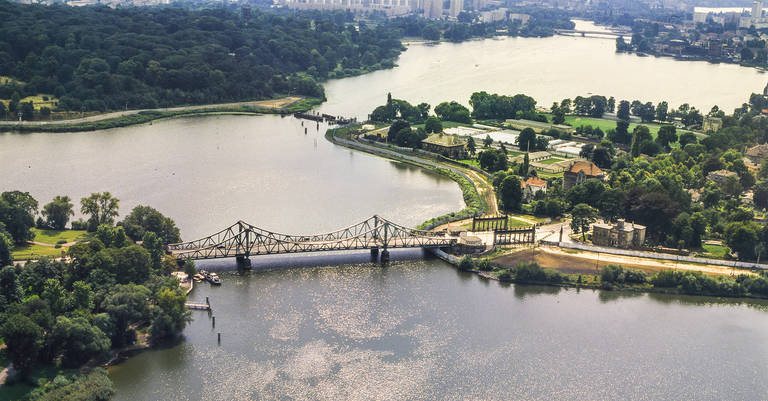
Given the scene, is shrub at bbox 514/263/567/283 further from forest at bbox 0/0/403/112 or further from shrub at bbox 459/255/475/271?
forest at bbox 0/0/403/112

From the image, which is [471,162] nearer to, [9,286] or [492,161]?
[492,161]

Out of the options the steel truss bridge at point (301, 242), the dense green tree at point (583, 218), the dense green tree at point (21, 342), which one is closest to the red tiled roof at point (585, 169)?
the dense green tree at point (583, 218)

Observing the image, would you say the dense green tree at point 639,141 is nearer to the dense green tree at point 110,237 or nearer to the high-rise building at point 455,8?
the dense green tree at point 110,237

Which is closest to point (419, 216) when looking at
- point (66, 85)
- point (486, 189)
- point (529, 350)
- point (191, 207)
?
point (486, 189)

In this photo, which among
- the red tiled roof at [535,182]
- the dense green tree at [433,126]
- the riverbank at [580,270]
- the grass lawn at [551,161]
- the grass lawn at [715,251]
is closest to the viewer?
the riverbank at [580,270]

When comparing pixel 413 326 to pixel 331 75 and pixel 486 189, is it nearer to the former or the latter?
pixel 486 189
